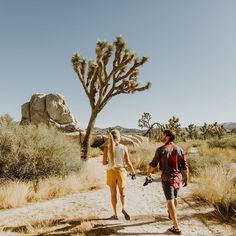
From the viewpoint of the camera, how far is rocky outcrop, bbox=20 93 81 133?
18750mm

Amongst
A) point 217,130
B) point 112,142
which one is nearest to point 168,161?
point 112,142

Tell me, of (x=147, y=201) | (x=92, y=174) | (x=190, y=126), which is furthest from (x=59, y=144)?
(x=190, y=126)

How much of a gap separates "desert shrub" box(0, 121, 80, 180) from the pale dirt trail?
1682 millimetres

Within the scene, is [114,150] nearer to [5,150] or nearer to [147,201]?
[147,201]

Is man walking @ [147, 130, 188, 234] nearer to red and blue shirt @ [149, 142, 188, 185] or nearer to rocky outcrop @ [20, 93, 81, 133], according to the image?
red and blue shirt @ [149, 142, 188, 185]

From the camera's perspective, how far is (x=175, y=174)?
434 centimetres

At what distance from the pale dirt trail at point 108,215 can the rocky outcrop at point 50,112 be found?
1213 cm

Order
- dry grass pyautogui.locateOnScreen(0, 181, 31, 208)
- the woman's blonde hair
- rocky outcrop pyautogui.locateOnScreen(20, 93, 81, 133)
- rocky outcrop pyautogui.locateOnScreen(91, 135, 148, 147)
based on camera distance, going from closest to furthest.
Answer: the woman's blonde hair → dry grass pyautogui.locateOnScreen(0, 181, 31, 208) → rocky outcrop pyautogui.locateOnScreen(20, 93, 81, 133) → rocky outcrop pyautogui.locateOnScreen(91, 135, 148, 147)

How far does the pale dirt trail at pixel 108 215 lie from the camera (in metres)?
4.54

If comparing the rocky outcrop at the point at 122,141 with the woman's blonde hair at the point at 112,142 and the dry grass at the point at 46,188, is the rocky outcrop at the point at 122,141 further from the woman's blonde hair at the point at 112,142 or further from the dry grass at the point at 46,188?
the woman's blonde hair at the point at 112,142

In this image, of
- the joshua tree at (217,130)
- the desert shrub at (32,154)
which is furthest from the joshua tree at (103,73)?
the joshua tree at (217,130)

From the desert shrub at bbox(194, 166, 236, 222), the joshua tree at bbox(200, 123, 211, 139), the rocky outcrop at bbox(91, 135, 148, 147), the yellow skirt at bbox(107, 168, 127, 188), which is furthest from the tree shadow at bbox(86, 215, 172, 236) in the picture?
the joshua tree at bbox(200, 123, 211, 139)

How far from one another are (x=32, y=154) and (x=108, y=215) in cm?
355

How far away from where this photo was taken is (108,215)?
5379 mm
